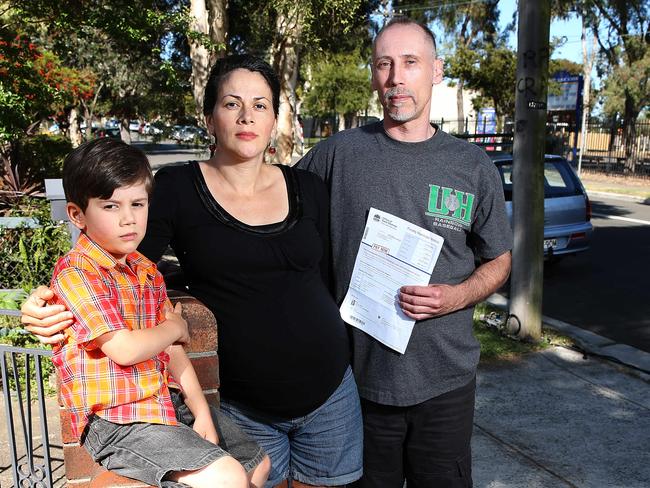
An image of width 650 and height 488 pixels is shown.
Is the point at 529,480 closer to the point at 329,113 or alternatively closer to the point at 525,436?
the point at 525,436

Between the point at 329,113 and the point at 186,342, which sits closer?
the point at 186,342

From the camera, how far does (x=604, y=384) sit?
5008 mm

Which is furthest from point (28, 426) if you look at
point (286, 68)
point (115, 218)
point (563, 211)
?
point (286, 68)

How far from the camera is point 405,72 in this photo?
7.50 ft

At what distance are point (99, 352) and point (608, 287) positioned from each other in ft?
25.4

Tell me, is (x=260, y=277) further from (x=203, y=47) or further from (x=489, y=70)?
(x=489, y=70)

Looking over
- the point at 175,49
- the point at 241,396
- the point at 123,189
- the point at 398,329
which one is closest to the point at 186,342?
the point at 241,396

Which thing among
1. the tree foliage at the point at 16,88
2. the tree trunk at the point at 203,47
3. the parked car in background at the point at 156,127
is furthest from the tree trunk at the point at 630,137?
the tree foliage at the point at 16,88

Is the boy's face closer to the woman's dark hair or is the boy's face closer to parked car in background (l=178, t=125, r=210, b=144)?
the woman's dark hair

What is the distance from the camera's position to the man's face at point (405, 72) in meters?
2.29

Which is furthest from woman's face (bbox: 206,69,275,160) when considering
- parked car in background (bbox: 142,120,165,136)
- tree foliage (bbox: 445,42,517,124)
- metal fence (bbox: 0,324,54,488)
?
tree foliage (bbox: 445,42,517,124)

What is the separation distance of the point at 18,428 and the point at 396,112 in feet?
11.4

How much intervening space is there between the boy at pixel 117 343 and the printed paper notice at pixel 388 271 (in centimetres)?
80

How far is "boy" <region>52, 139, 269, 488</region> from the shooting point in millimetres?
1552
